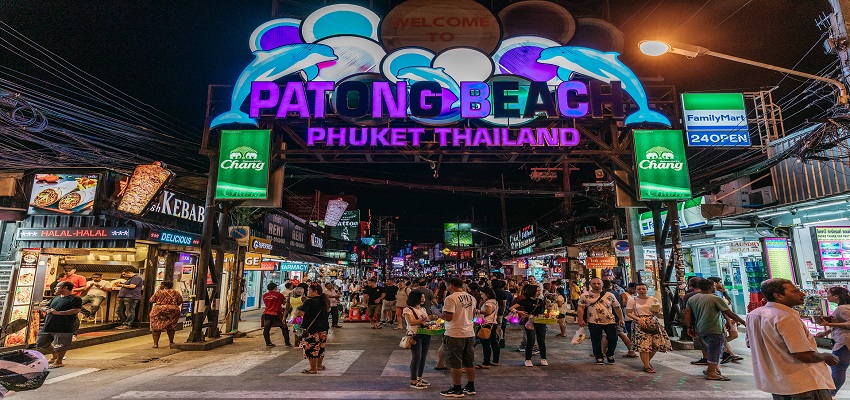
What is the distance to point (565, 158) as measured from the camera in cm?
1328

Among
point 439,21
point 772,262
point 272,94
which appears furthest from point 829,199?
point 272,94

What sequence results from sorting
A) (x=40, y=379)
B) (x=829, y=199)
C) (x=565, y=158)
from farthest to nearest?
(x=565, y=158)
(x=829, y=199)
(x=40, y=379)

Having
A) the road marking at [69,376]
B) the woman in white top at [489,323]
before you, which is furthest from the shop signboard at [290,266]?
the woman in white top at [489,323]

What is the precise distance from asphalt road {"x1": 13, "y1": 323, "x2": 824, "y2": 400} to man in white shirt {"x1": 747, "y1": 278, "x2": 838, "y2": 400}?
2.93 metres

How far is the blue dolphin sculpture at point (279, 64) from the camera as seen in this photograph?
13.6 metres

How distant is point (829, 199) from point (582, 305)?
701 cm

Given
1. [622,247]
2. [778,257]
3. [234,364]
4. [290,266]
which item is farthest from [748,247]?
[290,266]

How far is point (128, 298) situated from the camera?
Answer: 559 inches

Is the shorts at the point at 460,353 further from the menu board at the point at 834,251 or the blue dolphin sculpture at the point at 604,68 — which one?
the menu board at the point at 834,251

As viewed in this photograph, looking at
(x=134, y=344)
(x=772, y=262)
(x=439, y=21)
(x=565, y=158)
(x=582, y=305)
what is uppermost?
(x=439, y=21)

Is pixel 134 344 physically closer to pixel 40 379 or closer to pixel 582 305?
pixel 40 379

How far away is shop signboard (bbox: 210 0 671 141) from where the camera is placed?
12.9 m

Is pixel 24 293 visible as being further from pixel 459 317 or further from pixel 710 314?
pixel 710 314

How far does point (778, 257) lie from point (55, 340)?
2018 cm
